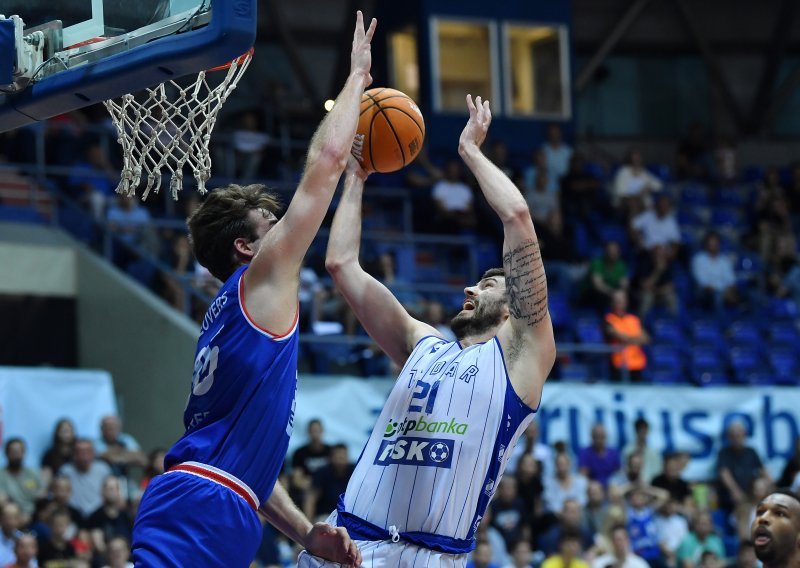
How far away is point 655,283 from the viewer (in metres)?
18.0

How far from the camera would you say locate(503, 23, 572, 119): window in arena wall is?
20.9m

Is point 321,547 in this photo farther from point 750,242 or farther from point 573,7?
point 573,7

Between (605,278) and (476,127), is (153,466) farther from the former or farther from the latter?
(605,278)

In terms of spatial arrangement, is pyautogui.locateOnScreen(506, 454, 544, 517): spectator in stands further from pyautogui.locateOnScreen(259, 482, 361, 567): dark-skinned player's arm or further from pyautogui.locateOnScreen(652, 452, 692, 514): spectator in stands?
pyautogui.locateOnScreen(259, 482, 361, 567): dark-skinned player's arm

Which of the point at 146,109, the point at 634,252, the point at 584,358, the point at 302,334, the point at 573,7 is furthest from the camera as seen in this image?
the point at 573,7

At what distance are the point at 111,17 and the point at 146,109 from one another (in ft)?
1.89

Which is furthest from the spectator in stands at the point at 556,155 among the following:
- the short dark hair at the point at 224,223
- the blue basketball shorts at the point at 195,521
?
the blue basketball shorts at the point at 195,521

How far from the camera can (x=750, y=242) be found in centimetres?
2038

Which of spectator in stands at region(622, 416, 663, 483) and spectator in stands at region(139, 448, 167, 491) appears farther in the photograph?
spectator in stands at region(622, 416, 663, 483)

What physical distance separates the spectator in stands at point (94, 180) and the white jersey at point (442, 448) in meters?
10.5

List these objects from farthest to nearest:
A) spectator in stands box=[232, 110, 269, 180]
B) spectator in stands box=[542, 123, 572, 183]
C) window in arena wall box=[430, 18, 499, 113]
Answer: window in arena wall box=[430, 18, 499, 113], spectator in stands box=[542, 123, 572, 183], spectator in stands box=[232, 110, 269, 180]

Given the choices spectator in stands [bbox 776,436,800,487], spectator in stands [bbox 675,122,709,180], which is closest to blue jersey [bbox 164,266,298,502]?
spectator in stands [bbox 776,436,800,487]

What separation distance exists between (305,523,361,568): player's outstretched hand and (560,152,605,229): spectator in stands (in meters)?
14.5

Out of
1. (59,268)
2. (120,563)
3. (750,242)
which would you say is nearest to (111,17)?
(120,563)
